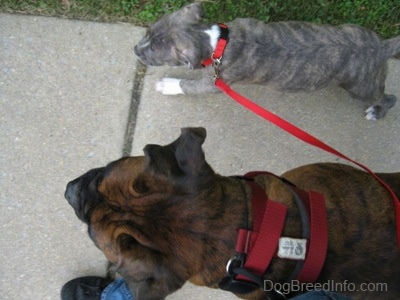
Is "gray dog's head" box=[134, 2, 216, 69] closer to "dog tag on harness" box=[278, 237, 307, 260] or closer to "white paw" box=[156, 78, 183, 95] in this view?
"white paw" box=[156, 78, 183, 95]

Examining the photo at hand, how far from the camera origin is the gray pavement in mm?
3652

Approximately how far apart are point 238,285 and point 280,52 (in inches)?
78.7

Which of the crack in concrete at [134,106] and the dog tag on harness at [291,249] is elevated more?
the crack in concrete at [134,106]

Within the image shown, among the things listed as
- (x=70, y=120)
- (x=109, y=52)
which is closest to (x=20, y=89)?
(x=70, y=120)

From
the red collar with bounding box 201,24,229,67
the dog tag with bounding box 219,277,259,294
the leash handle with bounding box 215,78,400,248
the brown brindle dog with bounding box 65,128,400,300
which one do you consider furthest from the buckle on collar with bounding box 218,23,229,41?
the dog tag with bounding box 219,277,259,294

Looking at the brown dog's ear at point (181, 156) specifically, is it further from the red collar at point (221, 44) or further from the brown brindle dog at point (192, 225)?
the red collar at point (221, 44)

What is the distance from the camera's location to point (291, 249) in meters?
2.12

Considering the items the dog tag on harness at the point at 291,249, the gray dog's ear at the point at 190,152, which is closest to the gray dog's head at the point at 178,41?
the gray dog's ear at the point at 190,152

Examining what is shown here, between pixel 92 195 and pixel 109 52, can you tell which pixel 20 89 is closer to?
pixel 109 52

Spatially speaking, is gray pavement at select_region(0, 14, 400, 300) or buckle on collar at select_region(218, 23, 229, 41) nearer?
buckle on collar at select_region(218, 23, 229, 41)

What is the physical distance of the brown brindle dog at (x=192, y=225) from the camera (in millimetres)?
2121

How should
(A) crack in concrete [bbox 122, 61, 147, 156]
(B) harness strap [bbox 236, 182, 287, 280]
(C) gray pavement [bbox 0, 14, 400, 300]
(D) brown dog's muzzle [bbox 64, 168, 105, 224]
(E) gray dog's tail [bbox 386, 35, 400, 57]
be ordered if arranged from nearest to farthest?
(B) harness strap [bbox 236, 182, 287, 280] < (D) brown dog's muzzle [bbox 64, 168, 105, 224] < (E) gray dog's tail [bbox 386, 35, 400, 57] < (C) gray pavement [bbox 0, 14, 400, 300] < (A) crack in concrete [bbox 122, 61, 147, 156]

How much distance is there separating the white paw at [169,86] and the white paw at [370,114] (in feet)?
5.69

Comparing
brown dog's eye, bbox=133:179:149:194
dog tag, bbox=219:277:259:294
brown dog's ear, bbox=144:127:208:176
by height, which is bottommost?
dog tag, bbox=219:277:259:294
